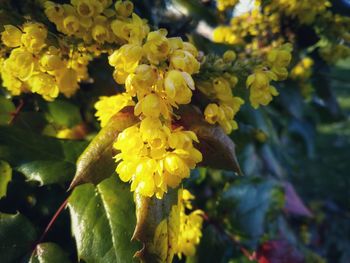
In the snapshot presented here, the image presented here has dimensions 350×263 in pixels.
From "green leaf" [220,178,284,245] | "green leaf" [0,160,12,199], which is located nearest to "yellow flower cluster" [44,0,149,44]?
"green leaf" [0,160,12,199]

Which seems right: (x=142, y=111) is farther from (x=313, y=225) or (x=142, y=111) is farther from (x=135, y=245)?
(x=313, y=225)

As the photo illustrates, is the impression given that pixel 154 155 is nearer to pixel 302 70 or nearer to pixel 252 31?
pixel 252 31

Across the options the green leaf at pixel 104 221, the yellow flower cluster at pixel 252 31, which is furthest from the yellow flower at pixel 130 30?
the yellow flower cluster at pixel 252 31

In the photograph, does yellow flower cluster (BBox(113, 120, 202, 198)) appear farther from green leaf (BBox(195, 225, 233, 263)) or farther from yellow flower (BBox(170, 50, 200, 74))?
green leaf (BBox(195, 225, 233, 263))

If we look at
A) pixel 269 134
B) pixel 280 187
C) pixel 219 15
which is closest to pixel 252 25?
pixel 219 15

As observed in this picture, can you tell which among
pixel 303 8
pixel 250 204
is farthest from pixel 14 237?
pixel 303 8

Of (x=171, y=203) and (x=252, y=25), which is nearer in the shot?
(x=171, y=203)
